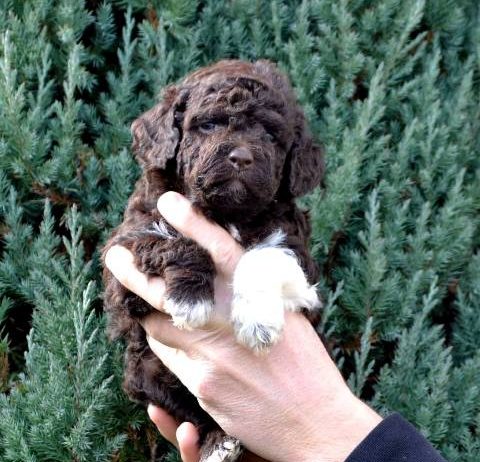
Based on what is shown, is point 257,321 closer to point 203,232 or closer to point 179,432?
point 203,232

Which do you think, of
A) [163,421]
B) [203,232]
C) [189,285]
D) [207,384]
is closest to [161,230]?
[203,232]

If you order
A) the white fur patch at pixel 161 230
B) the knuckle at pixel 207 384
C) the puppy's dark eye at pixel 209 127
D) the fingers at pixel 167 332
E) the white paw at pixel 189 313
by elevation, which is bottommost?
the knuckle at pixel 207 384

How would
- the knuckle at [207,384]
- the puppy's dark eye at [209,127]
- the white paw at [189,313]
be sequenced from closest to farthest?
the white paw at [189,313]
the knuckle at [207,384]
the puppy's dark eye at [209,127]

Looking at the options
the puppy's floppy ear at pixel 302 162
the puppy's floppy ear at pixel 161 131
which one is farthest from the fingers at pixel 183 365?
the puppy's floppy ear at pixel 302 162

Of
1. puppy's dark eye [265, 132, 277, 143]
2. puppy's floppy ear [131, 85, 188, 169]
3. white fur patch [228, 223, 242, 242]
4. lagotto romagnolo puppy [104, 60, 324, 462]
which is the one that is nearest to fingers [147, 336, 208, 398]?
lagotto romagnolo puppy [104, 60, 324, 462]

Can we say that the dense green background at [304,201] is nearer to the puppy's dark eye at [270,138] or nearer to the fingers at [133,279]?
the fingers at [133,279]

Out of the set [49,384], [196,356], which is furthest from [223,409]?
[49,384]
